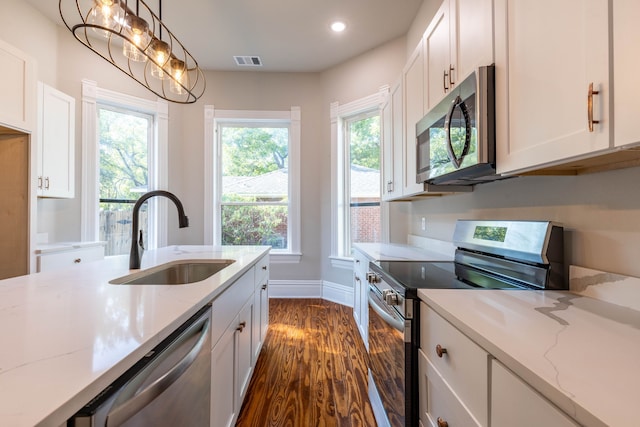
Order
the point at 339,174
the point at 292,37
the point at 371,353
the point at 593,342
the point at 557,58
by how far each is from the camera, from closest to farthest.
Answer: the point at 593,342
the point at 557,58
the point at 371,353
the point at 292,37
the point at 339,174

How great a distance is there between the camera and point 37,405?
0.39 metres

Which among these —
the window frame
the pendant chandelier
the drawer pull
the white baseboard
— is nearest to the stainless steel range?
the drawer pull

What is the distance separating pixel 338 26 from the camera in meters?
2.92

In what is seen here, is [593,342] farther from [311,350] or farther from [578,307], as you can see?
[311,350]

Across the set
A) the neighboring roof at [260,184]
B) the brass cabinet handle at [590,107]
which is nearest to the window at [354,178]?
the neighboring roof at [260,184]

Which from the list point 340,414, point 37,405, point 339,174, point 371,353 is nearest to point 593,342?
point 37,405

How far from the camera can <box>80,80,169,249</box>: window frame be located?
3078mm

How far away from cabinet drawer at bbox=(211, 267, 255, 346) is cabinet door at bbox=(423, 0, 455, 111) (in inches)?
59.0

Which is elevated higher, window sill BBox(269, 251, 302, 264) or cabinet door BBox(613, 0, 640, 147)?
cabinet door BBox(613, 0, 640, 147)

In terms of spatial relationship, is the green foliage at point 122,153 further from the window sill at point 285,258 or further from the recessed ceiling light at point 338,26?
the recessed ceiling light at point 338,26

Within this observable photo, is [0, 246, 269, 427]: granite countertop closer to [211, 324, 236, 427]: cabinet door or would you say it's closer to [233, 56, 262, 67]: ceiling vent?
[211, 324, 236, 427]: cabinet door

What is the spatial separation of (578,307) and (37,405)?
128 cm

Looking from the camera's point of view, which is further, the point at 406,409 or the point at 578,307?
the point at 406,409

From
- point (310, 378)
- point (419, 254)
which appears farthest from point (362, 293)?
point (310, 378)
